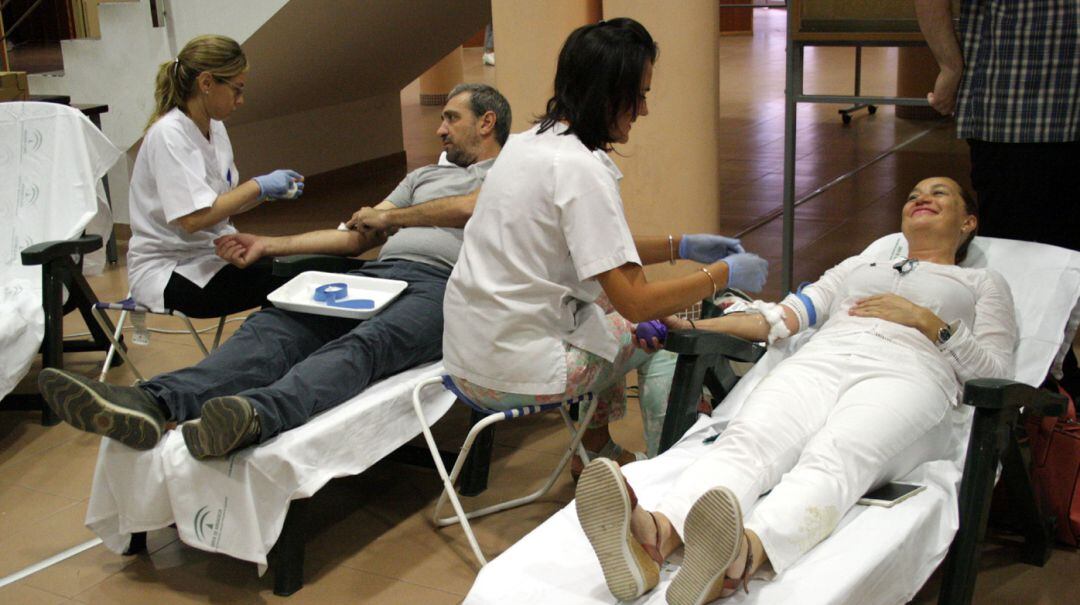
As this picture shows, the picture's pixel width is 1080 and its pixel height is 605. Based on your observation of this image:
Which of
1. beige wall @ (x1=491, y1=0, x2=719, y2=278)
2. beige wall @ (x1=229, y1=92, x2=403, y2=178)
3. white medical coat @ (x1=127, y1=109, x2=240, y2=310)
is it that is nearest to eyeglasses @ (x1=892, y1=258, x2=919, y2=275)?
beige wall @ (x1=491, y1=0, x2=719, y2=278)

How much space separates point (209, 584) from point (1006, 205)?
8.40 feet

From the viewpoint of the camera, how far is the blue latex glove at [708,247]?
117 inches

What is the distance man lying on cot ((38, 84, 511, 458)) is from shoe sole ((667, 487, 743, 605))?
119 centimetres

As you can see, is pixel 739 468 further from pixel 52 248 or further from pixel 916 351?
pixel 52 248

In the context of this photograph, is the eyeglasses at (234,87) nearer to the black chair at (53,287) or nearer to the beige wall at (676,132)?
the black chair at (53,287)

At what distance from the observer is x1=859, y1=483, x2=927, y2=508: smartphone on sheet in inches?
96.8

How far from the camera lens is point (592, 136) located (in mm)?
2705

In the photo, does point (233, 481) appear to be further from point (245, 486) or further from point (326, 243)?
point (326, 243)

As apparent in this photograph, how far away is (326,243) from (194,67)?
2.33 feet

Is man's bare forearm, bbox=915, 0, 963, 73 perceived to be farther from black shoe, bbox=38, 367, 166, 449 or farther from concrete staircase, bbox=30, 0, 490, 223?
concrete staircase, bbox=30, 0, 490, 223

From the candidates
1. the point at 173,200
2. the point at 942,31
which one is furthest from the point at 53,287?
the point at 942,31

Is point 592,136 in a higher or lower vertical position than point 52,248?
higher

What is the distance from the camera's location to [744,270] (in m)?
2.85

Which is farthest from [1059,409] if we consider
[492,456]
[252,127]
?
[252,127]
